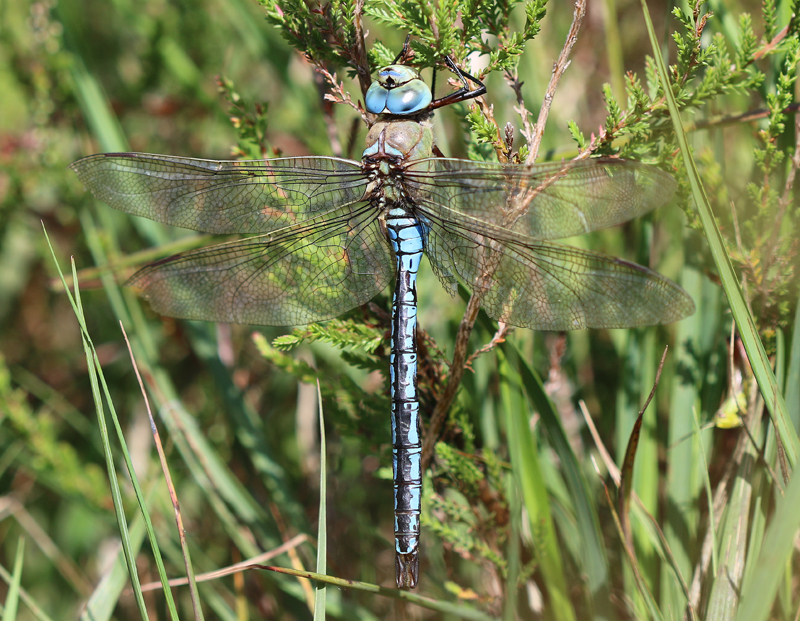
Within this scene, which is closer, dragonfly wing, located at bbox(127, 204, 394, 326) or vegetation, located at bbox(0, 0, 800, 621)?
vegetation, located at bbox(0, 0, 800, 621)

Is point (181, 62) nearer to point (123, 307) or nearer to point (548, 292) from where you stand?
point (123, 307)

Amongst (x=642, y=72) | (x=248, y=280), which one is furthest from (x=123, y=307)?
(x=642, y=72)

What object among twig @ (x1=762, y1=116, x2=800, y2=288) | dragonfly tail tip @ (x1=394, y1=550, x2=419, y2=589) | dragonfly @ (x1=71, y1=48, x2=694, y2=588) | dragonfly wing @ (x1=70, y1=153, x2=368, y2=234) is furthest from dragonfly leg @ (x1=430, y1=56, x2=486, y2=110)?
dragonfly tail tip @ (x1=394, y1=550, x2=419, y2=589)

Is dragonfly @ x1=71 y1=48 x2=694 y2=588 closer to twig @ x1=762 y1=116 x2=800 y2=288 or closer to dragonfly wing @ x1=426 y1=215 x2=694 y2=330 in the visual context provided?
dragonfly wing @ x1=426 y1=215 x2=694 y2=330

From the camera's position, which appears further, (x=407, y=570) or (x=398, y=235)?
(x=398, y=235)

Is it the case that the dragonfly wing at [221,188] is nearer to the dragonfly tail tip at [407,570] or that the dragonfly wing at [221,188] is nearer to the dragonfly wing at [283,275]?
the dragonfly wing at [283,275]

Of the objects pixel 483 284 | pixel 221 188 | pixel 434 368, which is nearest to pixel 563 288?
pixel 483 284

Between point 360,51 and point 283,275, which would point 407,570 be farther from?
point 360,51
